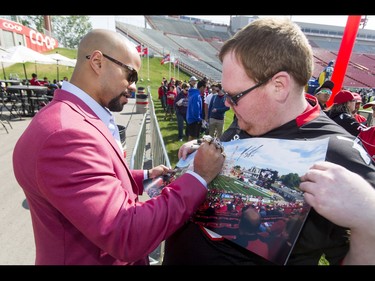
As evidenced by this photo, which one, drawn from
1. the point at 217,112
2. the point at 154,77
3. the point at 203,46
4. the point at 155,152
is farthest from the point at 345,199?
the point at 203,46

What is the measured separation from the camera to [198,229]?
134 centimetres

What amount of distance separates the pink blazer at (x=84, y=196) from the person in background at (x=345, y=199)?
1.62ft

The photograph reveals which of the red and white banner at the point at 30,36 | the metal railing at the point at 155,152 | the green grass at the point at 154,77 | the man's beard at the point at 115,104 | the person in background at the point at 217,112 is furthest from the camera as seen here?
the red and white banner at the point at 30,36

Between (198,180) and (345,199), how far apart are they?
599mm

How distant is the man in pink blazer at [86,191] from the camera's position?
1.07m

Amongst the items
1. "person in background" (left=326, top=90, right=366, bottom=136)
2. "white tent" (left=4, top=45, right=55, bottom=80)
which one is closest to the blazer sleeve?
"person in background" (left=326, top=90, right=366, bottom=136)

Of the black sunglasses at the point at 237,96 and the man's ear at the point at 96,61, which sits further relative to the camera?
the man's ear at the point at 96,61

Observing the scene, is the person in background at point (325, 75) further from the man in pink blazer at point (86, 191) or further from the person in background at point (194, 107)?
the man in pink blazer at point (86, 191)

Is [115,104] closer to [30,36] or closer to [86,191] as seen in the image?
[86,191]

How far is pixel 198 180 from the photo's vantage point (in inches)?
48.7

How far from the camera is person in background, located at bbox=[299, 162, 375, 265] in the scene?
0.90 metres

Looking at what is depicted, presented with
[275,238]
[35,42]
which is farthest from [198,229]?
[35,42]

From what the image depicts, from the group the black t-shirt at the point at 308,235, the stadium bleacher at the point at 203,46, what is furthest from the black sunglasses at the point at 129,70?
the stadium bleacher at the point at 203,46
